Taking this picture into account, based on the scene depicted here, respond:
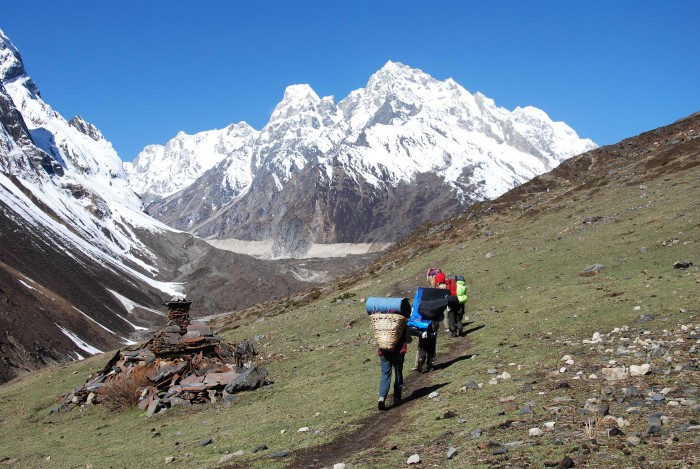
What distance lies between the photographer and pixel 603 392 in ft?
40.9

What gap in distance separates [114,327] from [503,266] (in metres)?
115

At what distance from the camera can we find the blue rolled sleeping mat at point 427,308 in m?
18.9

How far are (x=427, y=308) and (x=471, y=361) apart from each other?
2183 millimetres

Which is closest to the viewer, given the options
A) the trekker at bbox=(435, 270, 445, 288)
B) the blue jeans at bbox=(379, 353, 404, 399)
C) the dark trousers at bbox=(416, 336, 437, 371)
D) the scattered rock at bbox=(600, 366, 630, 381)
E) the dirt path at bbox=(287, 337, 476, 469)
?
the dirt path at bbox=(287, 337, 476, 469)

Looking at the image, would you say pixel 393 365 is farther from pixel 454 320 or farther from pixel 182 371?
pixel 182 371

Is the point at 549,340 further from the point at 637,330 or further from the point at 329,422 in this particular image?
the point at 329,422

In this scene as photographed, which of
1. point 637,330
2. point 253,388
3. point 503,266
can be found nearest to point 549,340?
point 637,330

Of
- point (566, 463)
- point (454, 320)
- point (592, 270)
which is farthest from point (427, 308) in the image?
point (592, 270)

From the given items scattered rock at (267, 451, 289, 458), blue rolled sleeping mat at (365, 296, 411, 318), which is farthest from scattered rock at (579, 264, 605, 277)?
scattered rock at (267, 451, 289, 458)

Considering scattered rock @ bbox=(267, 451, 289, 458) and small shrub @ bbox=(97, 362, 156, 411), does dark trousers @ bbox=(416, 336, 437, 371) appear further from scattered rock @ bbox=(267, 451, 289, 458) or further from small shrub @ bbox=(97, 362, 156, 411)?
small shrub @ bbox=(97, 362, 156, 411)

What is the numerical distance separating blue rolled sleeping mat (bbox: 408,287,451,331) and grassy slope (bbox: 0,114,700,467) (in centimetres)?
Result: 161

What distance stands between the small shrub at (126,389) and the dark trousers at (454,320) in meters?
12.6

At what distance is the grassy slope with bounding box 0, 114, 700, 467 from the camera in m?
12.8

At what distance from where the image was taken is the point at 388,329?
1598 centimetres
